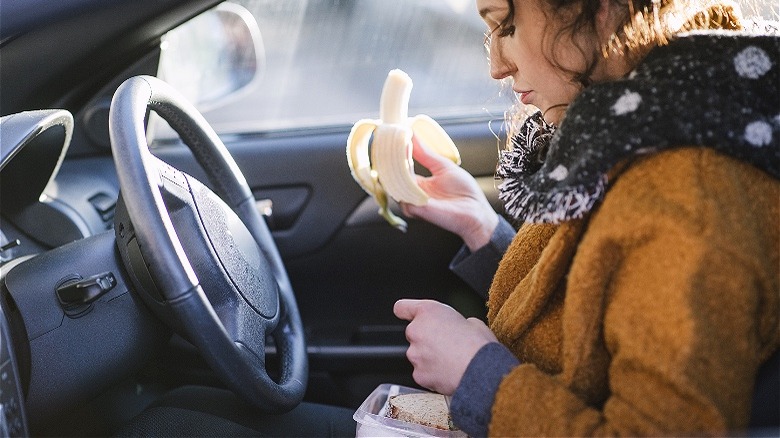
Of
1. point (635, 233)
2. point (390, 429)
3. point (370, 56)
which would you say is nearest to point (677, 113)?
point (635, 233)

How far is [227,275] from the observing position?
4.24 feet

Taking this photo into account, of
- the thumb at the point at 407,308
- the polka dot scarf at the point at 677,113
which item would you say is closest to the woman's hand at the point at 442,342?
the thumb at the point at 407,308

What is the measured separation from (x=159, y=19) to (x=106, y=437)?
2.74 ft

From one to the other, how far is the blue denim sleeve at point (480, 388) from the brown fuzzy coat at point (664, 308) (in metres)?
0.03

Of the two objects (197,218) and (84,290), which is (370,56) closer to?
(197,218)

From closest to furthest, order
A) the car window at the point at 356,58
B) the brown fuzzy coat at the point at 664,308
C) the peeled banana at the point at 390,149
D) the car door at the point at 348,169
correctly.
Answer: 1. the brown fuzzy coat at the point at 664,308
2. the peeled banana at the point at 390,149
3. the car door at the point at 348,169
4. the car window at the point at 356,58

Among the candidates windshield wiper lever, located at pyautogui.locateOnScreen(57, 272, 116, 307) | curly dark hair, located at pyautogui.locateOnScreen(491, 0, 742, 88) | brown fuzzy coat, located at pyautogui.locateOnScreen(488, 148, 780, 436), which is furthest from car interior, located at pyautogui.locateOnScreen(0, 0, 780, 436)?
curly dark hair, located at pyautogui.locateOnScreen(491, 0, 742, 88)

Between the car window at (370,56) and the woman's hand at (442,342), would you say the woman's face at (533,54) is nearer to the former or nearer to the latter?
the woman's hand at (442,342)

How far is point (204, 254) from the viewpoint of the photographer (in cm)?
127

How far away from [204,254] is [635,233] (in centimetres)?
70

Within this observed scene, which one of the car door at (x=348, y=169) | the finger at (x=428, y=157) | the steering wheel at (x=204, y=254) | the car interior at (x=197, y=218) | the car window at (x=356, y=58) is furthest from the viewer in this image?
the car window at (x=356, y=58)

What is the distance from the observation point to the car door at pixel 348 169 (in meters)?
1.93

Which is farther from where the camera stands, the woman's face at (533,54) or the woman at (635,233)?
the woman's face at (533,54)

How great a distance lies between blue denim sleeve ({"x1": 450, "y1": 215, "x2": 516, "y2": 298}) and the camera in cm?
161
